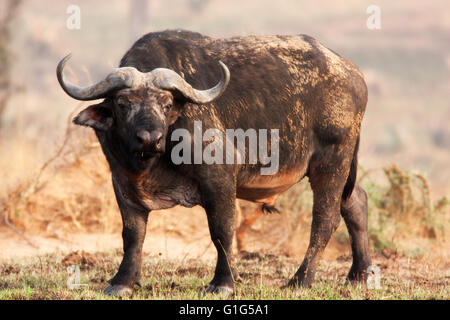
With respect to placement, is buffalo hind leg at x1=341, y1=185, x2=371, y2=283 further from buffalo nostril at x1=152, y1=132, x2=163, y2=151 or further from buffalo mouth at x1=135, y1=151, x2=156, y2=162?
buffalo nostril at x1=152, y1=132, x2=163, y2=151

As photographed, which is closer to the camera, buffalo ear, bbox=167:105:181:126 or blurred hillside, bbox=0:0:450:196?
buffalo ear, bbox=167:105:181:126

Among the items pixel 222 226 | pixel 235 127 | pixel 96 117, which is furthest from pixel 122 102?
pixel 222 226

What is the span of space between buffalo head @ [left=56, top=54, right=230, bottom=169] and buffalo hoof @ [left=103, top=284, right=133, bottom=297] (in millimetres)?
1138

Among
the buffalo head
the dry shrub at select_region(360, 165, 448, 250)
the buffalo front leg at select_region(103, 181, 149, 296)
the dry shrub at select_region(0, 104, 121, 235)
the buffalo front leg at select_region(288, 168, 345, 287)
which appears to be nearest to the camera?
the buffalo head

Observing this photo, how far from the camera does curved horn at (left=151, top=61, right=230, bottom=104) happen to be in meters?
5.55

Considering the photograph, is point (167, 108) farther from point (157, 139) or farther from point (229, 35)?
point (229, 35)

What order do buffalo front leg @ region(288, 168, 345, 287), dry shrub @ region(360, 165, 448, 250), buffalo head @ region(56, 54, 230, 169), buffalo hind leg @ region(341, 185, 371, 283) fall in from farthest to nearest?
dry shrub @ region(360, 165, 448, 250) < buffalo hind leg @ region(341, 185, 371, 283) < buffalo front leg @ region(288, 168, 345, 287) < buffalo head @ region(56, 54, 230, 169)

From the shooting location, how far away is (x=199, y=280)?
6832mm

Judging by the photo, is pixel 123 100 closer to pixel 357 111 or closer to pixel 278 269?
pixel 357 111

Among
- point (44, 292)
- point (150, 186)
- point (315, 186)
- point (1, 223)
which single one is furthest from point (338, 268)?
point (1, 223)

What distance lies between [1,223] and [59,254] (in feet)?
6.29

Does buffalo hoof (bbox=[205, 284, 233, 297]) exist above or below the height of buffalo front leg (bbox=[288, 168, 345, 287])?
below

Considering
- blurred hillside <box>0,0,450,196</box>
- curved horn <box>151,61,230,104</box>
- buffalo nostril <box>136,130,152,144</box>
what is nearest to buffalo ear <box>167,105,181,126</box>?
curved horn <box>151,61,230,104</box>

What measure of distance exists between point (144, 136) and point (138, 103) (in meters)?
0.39
